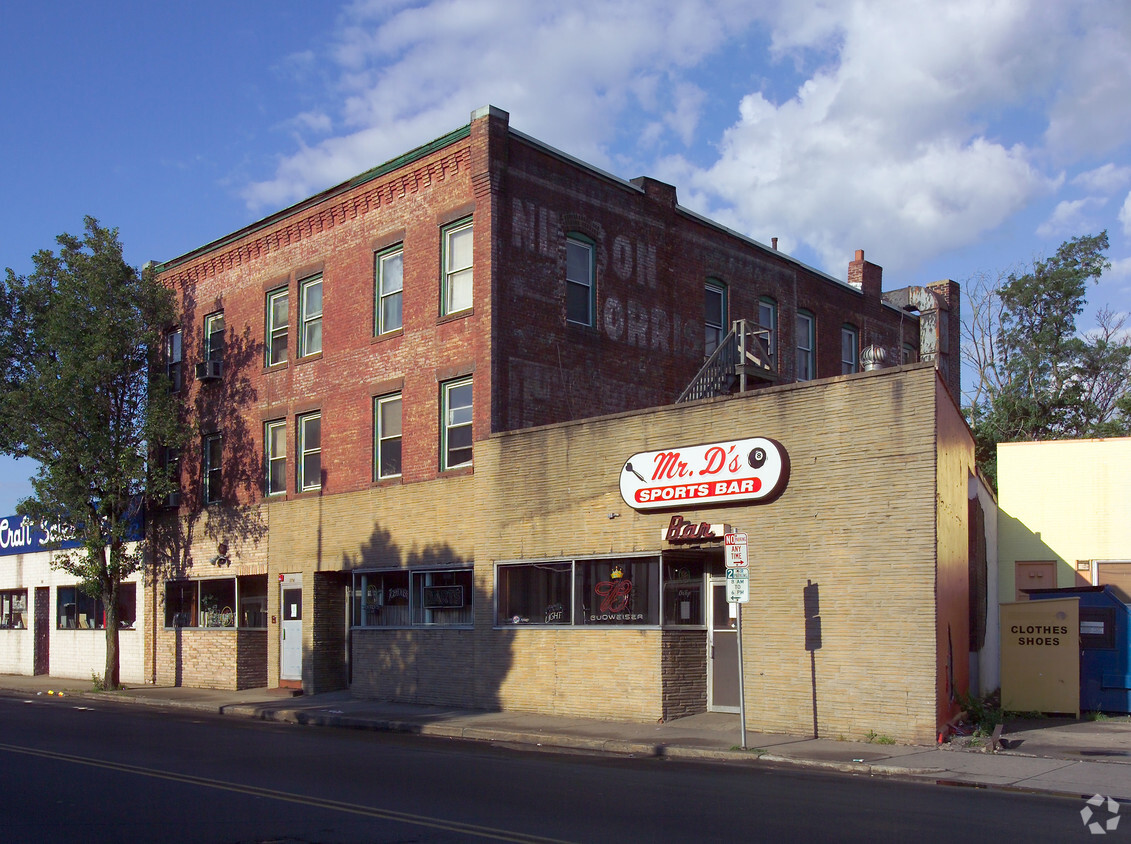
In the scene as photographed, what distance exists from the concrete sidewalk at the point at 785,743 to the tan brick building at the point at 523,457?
69 centimetres

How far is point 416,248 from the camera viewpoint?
76.8 ft

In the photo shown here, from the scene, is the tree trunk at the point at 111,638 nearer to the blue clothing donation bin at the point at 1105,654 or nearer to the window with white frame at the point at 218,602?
the window with white frame at the point at 218,602

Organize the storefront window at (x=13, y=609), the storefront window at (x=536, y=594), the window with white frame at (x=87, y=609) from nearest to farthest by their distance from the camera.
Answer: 1. the storefront window at (x=536, y=594)
2. the window with white frame at (x=87, y=609)
3. the storefront window at (x=13, y=609)

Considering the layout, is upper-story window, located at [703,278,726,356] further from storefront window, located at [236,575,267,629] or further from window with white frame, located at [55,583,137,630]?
window with white frame, located at [55,583,137,630]

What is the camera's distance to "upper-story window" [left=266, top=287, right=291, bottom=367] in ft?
88.6

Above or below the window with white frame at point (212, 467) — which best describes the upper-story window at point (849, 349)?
above

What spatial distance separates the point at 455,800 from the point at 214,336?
69.0ft

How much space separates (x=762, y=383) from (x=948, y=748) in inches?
515

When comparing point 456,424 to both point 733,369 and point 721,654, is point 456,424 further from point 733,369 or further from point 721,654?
point 721,654

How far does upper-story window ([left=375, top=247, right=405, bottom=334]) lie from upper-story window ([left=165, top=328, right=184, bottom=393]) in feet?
27.7

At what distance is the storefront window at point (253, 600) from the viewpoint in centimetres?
2728

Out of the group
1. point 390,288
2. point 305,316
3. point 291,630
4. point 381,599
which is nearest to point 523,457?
point 381,599

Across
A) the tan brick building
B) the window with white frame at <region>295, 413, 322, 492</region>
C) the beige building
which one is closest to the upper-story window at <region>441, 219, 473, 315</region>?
the tan brick building

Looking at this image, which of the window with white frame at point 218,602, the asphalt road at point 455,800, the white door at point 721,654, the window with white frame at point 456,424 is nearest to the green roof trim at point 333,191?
the window with white frame at point 456,424
